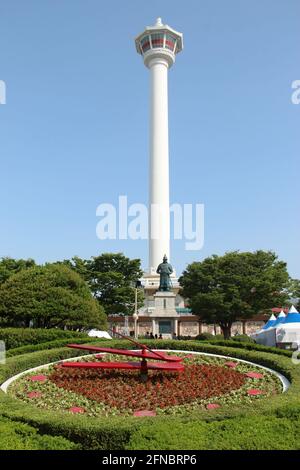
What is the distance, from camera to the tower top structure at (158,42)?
6116 cm

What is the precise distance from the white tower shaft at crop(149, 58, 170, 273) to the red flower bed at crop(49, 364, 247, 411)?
147 feet

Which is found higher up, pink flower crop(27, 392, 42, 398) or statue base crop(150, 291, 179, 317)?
statue base crop(150, 291, 179, 317)

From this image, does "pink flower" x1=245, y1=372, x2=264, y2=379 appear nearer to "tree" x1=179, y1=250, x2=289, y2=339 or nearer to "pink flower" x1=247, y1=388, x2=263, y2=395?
"pink flower" x1=247, y1=388, x2=263, y2=395

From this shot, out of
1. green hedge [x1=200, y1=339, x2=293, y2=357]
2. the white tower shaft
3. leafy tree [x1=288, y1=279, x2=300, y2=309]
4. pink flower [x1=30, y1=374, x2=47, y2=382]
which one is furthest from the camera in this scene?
the white tower shaft

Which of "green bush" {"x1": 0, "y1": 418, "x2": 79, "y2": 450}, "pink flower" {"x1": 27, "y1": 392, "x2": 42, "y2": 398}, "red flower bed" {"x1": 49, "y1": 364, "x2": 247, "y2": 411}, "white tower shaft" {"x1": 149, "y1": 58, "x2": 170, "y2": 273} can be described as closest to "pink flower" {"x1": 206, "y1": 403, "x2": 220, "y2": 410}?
"red flower bed" {"x1": 49, "y1": 364, "x2": 247, "y2": 411}

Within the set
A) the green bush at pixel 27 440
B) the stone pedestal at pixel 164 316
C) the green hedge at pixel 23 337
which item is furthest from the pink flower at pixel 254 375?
the stone pedestal at pixel 164 316

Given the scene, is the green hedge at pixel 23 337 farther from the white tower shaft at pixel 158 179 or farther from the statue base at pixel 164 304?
the white tower shaft at pixel 158 179

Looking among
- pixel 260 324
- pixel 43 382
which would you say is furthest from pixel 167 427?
pixel 260 324

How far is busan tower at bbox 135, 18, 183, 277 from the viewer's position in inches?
2279

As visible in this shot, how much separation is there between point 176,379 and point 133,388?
54.8 inches

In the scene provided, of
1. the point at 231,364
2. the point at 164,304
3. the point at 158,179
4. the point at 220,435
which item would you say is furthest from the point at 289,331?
the point at 158,179

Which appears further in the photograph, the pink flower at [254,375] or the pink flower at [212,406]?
the pink flower at [254,375]

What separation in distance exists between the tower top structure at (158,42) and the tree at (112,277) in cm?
3432

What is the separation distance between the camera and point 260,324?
43.7 metres
